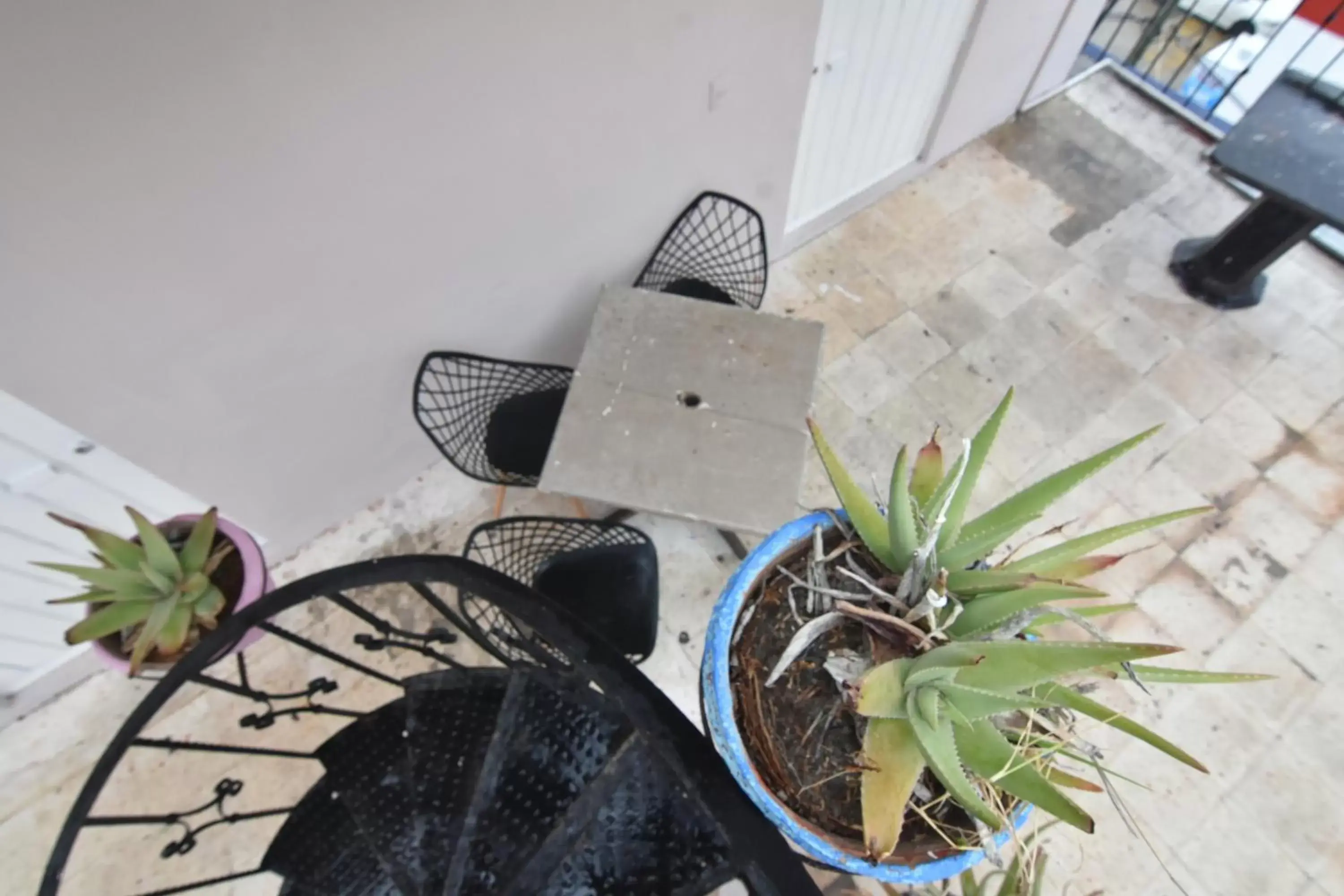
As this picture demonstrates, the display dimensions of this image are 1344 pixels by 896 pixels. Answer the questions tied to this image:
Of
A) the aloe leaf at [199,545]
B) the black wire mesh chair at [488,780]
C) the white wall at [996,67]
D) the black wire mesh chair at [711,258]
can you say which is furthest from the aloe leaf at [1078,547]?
the white wall at [996,67]

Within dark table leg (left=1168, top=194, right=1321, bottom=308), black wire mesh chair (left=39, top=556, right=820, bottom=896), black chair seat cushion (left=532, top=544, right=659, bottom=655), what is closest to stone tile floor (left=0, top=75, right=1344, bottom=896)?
dark table leg (left=1168, top=194, right=1321, bottom=308)

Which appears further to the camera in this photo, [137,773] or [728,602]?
[137,773]

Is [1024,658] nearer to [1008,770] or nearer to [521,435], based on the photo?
[1008,770]

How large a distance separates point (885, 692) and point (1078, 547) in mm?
322

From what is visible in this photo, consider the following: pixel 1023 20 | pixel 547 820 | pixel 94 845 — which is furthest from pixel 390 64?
pixel 1023 20

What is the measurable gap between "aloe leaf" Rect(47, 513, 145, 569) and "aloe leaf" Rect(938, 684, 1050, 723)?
5.53 ft

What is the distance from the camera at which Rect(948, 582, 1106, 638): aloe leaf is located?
2.55 ft

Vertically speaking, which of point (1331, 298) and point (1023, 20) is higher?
point (1023, 20)

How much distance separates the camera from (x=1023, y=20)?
2.78 m

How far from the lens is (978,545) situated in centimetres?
92

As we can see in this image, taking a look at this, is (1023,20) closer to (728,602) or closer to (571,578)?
(571,578)

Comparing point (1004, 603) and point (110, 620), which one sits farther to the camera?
point (110, 620)

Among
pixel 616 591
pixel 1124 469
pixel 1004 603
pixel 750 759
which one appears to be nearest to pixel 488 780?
pixel 750 759

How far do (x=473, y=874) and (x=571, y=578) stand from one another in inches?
27.7
